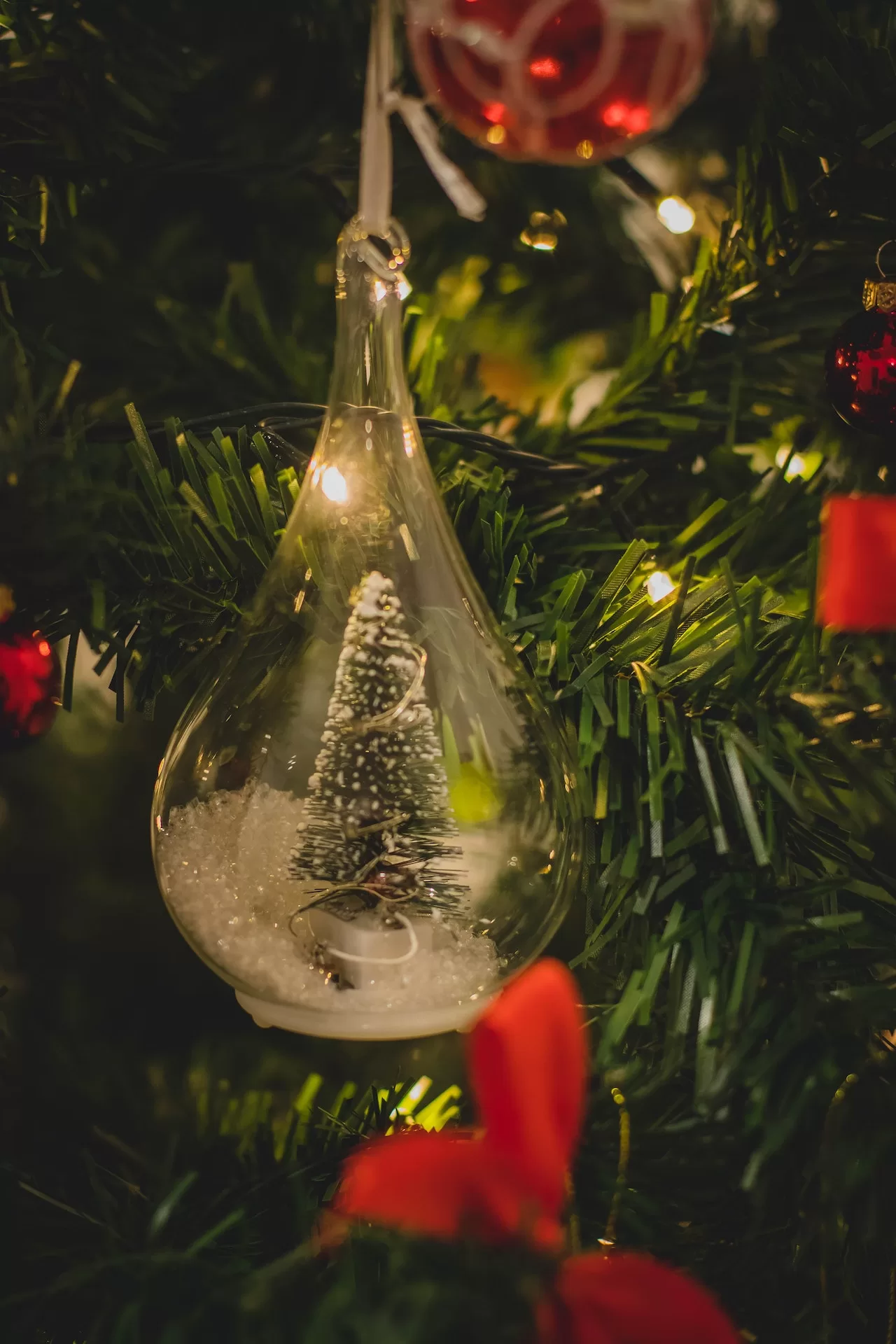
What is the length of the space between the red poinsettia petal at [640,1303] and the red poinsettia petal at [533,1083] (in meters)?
0.02

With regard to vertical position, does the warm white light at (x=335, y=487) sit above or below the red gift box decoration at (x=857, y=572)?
above

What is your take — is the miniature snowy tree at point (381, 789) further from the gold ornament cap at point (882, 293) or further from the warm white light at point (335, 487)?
the gold ornament cap at point (882, 293)

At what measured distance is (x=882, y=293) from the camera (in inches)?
12.8

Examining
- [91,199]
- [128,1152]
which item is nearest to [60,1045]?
[128,1152]

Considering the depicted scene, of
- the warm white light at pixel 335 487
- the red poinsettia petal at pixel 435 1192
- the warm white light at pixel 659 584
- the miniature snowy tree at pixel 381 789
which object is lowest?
the red poinsettia petal at pixel 435 1192

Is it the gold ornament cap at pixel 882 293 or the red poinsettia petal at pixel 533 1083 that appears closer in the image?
the red poinsettia petal at pixel 533 1083

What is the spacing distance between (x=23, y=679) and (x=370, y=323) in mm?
163

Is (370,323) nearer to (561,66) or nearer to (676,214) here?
(561,66)

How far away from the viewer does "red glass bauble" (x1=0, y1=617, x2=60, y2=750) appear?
325mm

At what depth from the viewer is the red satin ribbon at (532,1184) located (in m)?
0.19

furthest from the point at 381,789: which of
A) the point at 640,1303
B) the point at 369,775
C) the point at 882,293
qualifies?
the point at 882,293

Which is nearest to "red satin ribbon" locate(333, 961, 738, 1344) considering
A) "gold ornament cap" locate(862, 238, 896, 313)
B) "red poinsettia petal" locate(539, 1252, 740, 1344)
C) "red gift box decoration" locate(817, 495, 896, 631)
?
"red poinsettia petal" locate(539, 1252, 740, 1344)

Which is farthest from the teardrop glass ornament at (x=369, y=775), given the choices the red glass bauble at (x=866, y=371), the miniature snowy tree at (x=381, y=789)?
the red glass bauble at (x=866, y=371)

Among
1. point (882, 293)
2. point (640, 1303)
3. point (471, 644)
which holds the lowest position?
point (640, 1303)
